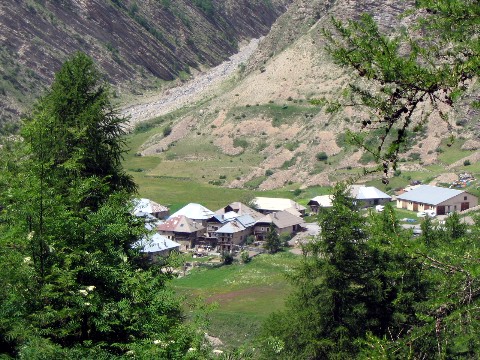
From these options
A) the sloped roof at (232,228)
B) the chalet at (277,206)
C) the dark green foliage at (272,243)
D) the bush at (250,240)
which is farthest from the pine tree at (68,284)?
the chalet at (277,206)

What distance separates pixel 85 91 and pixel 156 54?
106943 mm

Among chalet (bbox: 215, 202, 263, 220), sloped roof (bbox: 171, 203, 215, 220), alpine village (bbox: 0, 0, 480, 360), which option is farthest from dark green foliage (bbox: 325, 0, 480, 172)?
chalet (bbox: 215, 202, 263, 220)

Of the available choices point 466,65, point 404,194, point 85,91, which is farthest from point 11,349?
point 404,194

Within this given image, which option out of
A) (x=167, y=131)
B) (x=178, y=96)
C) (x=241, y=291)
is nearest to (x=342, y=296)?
(x=241, y=291)

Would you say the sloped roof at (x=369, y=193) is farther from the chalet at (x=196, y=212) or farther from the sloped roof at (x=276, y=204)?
the chalet at (x=196, y=212)

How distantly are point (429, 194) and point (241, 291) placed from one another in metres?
23.8

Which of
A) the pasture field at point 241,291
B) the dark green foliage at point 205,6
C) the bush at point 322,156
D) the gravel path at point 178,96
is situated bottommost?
the pasture field at point 241,291

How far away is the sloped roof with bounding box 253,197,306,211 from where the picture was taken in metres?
61.3

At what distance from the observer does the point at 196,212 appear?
5928cm

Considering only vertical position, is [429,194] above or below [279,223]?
above

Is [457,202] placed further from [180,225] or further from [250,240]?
[180,225]

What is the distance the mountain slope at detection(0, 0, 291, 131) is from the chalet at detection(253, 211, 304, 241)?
113ft

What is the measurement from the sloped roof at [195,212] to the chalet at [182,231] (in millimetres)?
1845

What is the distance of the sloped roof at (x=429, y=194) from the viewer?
182 ft
